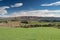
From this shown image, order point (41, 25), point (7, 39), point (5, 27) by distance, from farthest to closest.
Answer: point (41, 25), point (5, 27), point (7, 39)

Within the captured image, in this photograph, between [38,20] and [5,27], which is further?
[38,20]

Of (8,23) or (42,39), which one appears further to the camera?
(8,23)

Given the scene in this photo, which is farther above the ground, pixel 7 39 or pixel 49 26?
pixel 7 39

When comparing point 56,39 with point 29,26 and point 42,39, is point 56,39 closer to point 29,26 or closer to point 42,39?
point 42,39

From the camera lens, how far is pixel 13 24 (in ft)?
29.7

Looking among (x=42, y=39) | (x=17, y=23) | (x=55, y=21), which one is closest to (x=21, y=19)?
(x=17, y=23)

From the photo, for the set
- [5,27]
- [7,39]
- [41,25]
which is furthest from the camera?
[41,25]

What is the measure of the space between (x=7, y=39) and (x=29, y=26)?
412 centimetres

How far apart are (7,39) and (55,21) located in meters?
5.06

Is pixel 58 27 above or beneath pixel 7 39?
beneath

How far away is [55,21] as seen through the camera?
31.6 feet

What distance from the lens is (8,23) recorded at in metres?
9.11

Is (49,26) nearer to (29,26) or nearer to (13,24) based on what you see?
(29,26)

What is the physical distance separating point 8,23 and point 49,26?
101 inches
